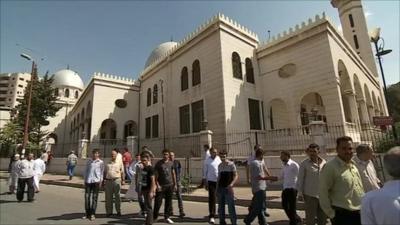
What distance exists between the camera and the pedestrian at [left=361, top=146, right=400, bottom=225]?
1.86 metres

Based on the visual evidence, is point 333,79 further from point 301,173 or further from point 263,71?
point 301,173

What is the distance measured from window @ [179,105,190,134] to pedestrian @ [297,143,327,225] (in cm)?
1474

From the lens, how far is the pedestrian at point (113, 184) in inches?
285

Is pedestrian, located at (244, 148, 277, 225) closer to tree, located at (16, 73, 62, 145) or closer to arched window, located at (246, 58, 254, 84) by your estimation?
arched window, located at (246, 58, 254, 84)

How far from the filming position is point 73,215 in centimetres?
725

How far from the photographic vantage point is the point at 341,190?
10.5ft

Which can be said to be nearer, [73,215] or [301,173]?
[301,173]

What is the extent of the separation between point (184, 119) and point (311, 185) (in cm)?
1548

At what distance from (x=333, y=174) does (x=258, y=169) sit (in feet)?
8.18

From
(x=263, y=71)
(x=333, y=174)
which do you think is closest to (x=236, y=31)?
(x=263, y=71)

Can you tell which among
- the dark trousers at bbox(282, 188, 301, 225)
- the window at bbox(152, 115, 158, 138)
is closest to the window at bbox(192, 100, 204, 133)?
the window at bbox(152, 115, 158, 138)

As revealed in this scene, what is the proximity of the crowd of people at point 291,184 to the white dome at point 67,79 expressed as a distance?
123ft

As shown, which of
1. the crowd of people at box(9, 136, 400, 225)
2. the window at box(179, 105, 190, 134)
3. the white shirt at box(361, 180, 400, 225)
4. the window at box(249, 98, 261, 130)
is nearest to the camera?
the white shirt at box(361, 180, 400, 225)

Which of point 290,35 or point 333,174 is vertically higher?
point 290,35
